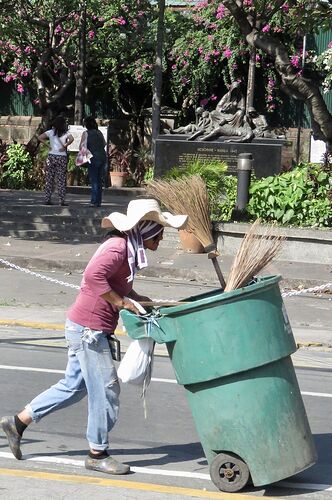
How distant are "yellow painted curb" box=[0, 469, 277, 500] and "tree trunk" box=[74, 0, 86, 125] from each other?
67.0 feet

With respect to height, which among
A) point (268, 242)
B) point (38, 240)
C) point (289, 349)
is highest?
point (268, 242)

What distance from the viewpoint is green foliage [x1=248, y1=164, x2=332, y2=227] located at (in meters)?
16.6

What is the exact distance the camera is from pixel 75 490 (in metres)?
5.84

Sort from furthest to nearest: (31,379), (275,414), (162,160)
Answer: (162,160) → (31,379) → (275,414)

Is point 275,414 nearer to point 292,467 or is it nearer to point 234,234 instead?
point 292,467

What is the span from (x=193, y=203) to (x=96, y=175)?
1337 centimetres

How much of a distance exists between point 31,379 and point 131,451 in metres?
2.04

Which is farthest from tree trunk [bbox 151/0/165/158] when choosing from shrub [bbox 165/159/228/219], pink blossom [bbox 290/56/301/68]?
shrub [bbox 165/159/228/219]

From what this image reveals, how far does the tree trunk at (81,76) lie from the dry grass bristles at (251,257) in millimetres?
20313

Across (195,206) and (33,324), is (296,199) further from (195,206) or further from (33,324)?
(195,206)

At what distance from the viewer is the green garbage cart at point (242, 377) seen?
554cm

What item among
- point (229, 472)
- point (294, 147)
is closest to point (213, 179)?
point (294, 147)

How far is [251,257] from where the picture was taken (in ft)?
18.9

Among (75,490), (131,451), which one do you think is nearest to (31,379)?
(131,451)
